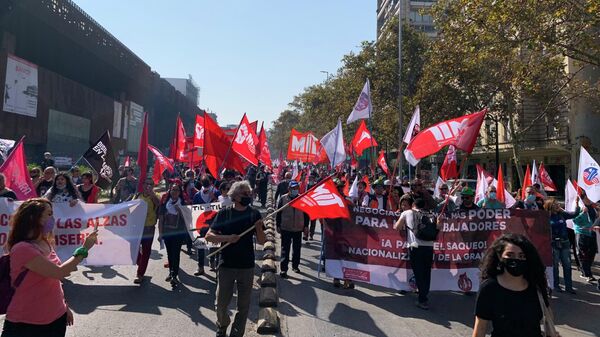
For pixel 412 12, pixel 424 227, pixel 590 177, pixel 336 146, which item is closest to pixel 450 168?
pixel 590 177

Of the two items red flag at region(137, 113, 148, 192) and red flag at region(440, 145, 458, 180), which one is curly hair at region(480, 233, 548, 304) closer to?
red flag at region(137, 113, 148, 192)

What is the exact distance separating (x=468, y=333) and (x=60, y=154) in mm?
37172

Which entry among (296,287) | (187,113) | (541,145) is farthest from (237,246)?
(187,113)

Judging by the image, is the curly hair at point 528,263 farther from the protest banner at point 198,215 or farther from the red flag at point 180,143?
the red flag at point 180,143

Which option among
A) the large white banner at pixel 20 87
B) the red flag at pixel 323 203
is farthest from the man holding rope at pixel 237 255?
the large white banner at pixel 20 87

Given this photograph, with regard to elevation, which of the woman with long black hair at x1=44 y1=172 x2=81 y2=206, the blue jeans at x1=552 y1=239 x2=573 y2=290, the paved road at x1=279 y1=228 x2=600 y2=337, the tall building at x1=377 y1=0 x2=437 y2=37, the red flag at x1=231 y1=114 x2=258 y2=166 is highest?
the tall building at x1=377 y1=0 x2=437 y2=37

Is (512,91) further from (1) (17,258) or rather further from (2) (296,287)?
(1) (17,258)

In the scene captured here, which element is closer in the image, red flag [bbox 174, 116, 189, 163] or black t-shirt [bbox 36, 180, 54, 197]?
black t-shirt [bbox 36, 180, 54, 197]

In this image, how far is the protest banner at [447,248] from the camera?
6773mm

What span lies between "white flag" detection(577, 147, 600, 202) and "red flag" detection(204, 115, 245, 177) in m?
6.11

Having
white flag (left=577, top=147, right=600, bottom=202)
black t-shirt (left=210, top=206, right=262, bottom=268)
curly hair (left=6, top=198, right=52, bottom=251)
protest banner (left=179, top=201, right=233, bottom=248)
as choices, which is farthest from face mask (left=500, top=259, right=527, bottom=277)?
white flag (left=577, top=147, right=600, bottom=202)

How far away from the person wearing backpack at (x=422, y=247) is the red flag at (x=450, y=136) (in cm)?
149

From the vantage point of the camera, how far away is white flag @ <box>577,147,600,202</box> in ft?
25.2

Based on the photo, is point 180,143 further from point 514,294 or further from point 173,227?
point 514,294
